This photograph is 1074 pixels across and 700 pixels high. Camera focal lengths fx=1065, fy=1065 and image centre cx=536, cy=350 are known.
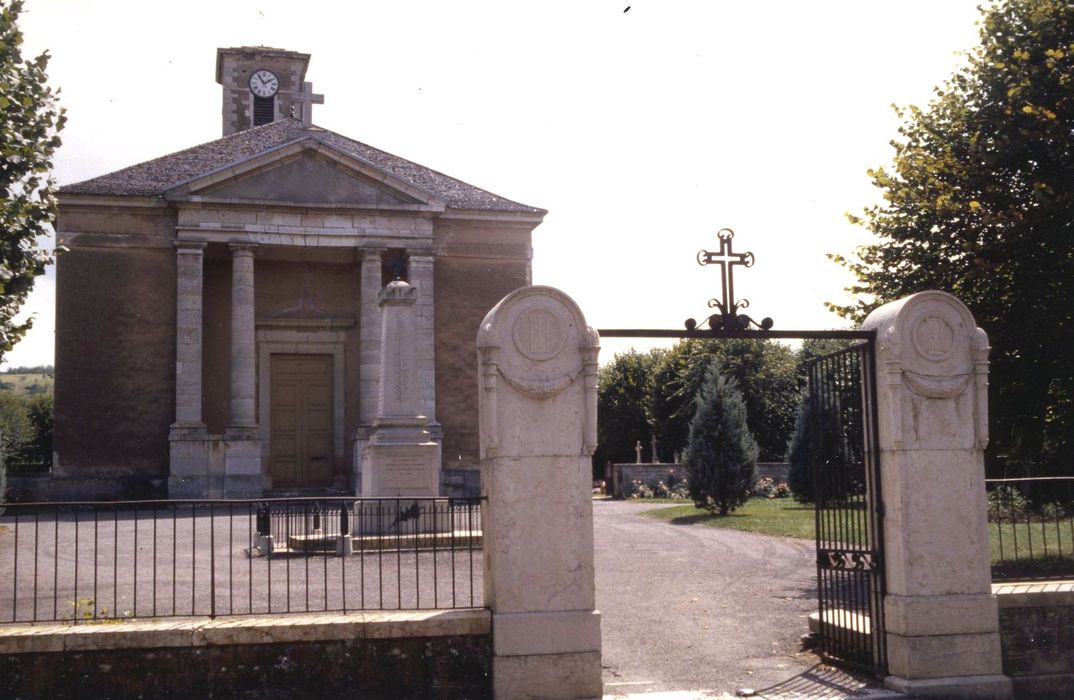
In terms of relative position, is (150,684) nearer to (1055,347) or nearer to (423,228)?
(1055,347)

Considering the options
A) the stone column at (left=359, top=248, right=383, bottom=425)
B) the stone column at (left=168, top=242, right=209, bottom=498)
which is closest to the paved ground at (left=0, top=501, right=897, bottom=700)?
the stone column at (left=168, top=242, right=209, bottom=498)

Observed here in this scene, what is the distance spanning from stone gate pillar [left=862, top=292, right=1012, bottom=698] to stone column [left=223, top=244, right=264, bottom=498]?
21.0 metres

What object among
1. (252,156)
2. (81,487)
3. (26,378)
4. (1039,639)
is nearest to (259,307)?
(252,156)

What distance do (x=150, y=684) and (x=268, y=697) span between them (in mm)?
736

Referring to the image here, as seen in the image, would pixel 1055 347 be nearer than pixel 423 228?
Yes

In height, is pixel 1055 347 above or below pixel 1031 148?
below

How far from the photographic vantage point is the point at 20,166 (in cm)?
1077

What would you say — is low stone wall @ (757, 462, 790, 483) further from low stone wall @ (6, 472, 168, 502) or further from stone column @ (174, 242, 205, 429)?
low stone wall @ (6, 472, 168, 502)

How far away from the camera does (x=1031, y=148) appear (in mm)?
13422

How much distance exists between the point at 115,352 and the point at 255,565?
15690 millimetres

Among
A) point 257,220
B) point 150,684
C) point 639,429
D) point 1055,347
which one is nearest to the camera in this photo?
point 150,684

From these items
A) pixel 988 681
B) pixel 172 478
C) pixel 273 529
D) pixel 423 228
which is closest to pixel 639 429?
pixel 423 228

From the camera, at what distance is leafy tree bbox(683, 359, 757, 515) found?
25625 millimetres

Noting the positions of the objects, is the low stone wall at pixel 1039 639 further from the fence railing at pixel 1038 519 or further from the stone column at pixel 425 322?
the stone column at pixel 425 322
